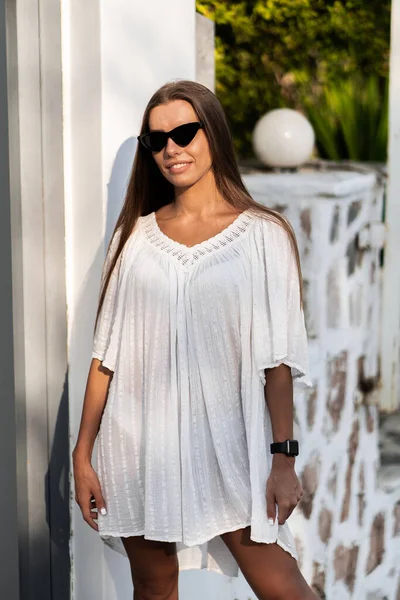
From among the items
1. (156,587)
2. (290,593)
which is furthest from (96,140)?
(290,593)

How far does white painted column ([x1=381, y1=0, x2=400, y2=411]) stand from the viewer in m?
5.43

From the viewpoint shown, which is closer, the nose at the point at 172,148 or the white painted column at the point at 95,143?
the nose at the point at 172,148

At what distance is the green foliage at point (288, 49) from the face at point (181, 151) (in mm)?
5449

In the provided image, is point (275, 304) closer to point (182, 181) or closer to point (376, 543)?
point (182, 181)

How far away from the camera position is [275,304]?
2.46 metres

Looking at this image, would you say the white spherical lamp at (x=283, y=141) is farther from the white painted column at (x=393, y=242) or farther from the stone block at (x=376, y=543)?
the stone block at (x=376, y=543)

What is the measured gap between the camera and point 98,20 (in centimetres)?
299

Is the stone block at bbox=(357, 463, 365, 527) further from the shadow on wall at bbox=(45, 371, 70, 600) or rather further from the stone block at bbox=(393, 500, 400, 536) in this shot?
the shadow on wall at bbox=(45, 371, 70, 600)

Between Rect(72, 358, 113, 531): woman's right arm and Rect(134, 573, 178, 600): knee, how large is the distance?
0.20 m

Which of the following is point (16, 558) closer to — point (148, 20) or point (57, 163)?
point (57, 163)

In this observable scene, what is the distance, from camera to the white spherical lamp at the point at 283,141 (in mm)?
4664

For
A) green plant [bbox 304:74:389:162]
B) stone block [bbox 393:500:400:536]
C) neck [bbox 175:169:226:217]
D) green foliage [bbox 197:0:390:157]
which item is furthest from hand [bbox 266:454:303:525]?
green foliage [bbox 197:0:390:157]

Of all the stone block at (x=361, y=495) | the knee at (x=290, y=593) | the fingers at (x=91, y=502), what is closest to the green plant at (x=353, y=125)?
the stone block at (x=361, y=495)

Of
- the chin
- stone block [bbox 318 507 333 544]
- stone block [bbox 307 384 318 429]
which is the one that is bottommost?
stone block [bbox 318 507 333 544]
